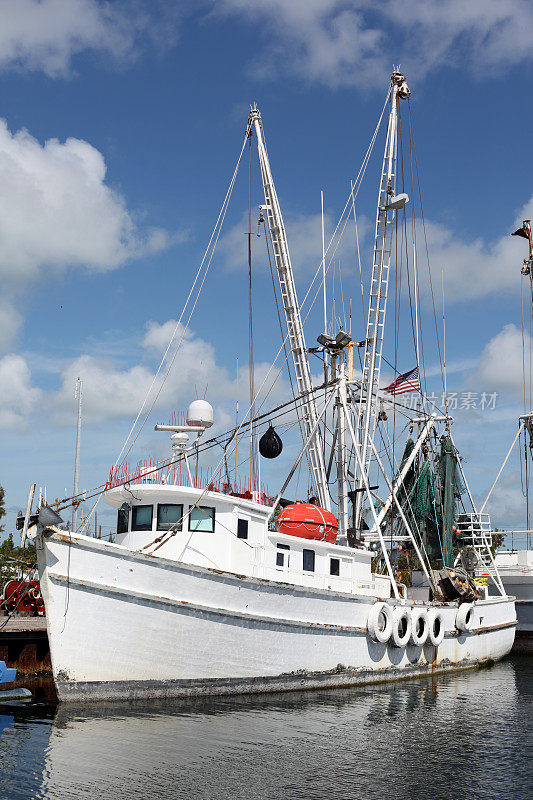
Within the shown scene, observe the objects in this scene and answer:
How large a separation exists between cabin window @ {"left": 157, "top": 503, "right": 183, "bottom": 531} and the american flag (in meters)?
14.4

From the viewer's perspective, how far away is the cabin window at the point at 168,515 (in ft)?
67.3

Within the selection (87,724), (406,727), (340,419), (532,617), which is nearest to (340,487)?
(340,419)

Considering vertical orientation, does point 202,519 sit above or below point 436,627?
above

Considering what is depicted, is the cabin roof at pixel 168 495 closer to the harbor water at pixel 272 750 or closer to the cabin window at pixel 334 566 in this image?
the cabin window at pixel 334 566

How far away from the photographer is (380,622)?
23031 mm

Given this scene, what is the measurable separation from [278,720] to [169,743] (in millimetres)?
3485

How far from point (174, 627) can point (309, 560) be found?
225 inches

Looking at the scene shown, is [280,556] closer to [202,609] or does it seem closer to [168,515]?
[168,515]

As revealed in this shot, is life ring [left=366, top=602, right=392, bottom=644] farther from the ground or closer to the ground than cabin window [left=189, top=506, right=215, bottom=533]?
closer to the ground

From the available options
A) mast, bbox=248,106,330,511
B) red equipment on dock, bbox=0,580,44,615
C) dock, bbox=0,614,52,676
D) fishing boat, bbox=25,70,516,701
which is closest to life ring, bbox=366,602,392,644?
fishing boat, bbox=25,70,516,701

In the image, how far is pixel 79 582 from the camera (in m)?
17.5

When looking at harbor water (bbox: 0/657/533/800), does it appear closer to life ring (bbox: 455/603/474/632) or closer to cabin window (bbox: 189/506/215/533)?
cabin window (bbox: 189/506/215/533)

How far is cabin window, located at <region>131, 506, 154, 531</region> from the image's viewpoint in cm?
2069

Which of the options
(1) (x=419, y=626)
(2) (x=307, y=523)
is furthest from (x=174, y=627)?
(1) (x=419, y=626)
